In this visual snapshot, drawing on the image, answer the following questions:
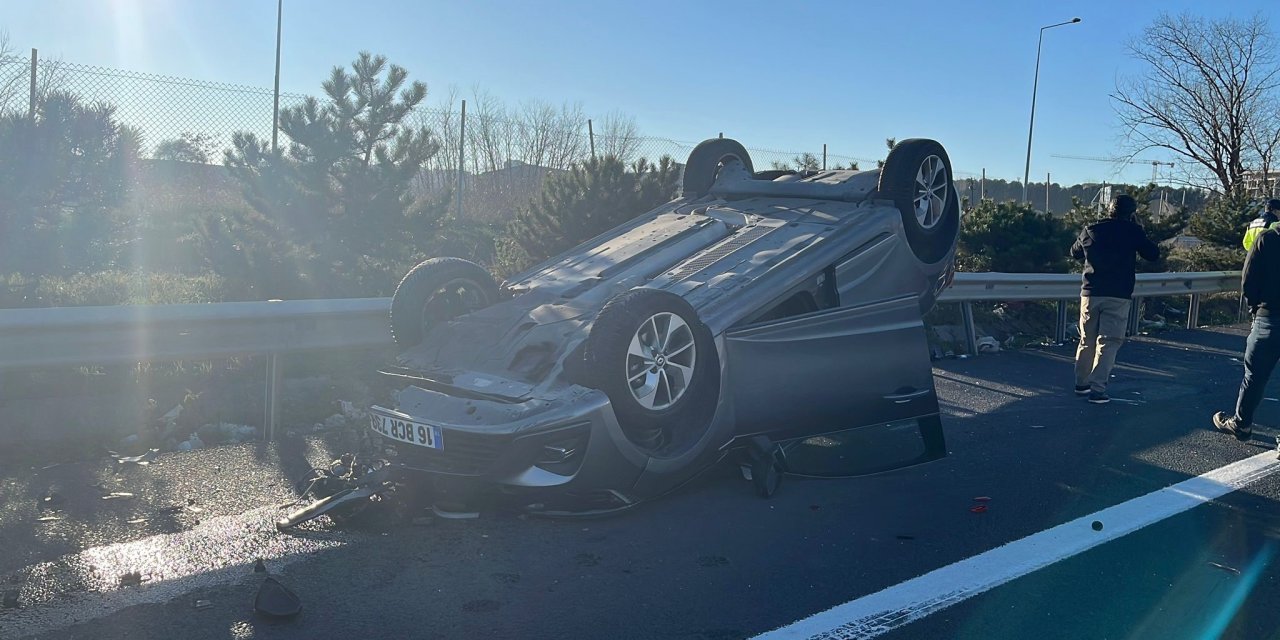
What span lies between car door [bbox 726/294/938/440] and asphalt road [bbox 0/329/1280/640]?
368 mm

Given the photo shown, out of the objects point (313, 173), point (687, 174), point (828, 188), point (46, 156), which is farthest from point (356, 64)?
point (828, 188)

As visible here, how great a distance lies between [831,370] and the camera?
5379mm

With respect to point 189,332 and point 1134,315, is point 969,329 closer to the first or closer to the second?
point 1134,315

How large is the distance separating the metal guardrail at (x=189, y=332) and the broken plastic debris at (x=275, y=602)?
2575 mm

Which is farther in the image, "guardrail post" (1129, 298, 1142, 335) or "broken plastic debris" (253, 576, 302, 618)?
"guardrail post" (1129, 298, 1142, 335)

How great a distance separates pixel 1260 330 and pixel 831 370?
349 centimetres

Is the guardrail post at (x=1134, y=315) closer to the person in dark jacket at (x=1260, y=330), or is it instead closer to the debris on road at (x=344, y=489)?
the person in dark jacket at (x=1260, y=330)

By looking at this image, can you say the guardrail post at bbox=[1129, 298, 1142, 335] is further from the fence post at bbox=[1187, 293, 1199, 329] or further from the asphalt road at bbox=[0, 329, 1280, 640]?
the asphalt road at bbox=[0, 329, 1280, 640]

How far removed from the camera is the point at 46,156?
10102 millimetres

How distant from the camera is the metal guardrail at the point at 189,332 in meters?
5.28

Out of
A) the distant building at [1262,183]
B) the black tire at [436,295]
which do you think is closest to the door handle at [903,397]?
the black tire at [436,295]

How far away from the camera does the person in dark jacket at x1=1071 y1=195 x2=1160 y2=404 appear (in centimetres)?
805

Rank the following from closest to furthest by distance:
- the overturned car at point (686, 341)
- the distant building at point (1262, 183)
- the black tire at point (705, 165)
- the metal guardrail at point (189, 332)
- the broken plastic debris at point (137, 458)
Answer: the overturned car at point (686, 341) < the metal guardrail at point (189, 332) < the broken plastic debris at point (137, 458) < the black tire at point (705, 165) < the distant building at point (1262, 183)

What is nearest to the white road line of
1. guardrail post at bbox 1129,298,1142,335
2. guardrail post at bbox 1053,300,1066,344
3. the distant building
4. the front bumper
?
the front bumper
